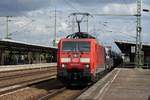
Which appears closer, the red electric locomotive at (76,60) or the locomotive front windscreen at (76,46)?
the red electric locomotive at (76,60)

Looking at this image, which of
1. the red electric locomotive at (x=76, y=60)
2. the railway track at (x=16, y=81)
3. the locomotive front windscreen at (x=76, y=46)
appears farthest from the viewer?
the railway track at (x=16, y=81)

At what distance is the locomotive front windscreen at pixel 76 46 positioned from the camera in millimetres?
24172

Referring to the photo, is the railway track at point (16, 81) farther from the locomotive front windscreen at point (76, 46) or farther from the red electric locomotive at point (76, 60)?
the locomotive front windscreen at point (76, 46)

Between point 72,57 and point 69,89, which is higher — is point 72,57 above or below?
above

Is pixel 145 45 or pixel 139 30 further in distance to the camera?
pixel 145 45

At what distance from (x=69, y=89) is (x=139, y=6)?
3218 centimetres

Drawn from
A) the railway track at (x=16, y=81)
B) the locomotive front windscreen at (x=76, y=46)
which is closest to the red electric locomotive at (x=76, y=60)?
the locomotive front windscreen at (x=76, y=46)

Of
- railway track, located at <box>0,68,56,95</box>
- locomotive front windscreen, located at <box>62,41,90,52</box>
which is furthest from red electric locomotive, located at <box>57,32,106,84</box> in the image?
railway track, located at <box>0,68,56,95</box>

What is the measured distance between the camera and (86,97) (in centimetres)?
1738

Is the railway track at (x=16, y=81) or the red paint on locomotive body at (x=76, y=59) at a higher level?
the red paint on locomotive body at (x=76, y=59)

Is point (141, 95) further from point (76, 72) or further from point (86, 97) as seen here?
point (76, 72)

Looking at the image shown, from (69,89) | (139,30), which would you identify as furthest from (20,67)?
(69,89)

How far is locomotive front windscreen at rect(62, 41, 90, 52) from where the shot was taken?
24172mm

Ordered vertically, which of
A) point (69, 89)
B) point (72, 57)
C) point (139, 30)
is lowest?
point (69, 89)
